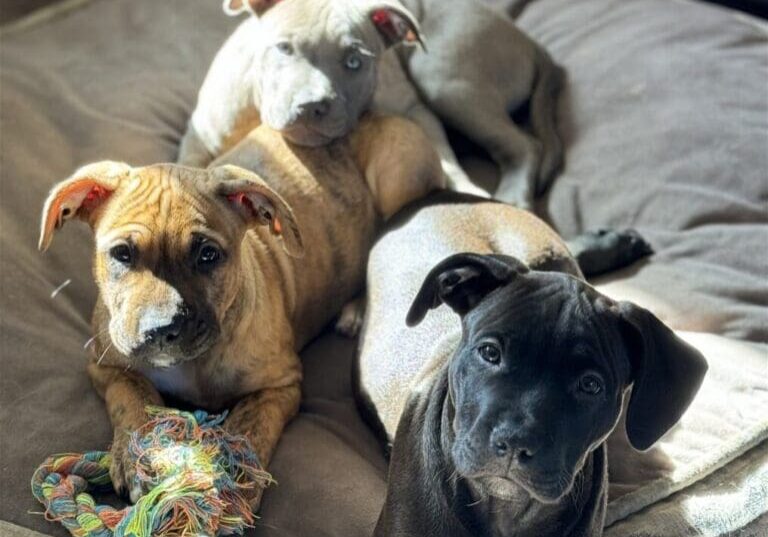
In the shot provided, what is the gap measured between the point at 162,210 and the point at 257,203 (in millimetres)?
310

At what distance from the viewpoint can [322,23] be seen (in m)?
3.44

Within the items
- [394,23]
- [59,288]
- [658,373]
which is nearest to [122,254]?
[59,288]

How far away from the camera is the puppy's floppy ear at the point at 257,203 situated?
269cm

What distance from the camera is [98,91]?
3.84 meters

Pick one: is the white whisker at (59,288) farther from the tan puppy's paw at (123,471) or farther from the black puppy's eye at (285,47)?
the black puppy's eye at (285,47)

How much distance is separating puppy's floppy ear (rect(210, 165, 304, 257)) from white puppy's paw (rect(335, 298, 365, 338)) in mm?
552

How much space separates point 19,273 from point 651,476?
1.91 metres

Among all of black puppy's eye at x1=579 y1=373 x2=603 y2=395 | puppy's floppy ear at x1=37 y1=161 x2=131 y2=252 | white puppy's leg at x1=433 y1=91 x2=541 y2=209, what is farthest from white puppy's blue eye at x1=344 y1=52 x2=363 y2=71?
black puppy's eye at x1=579 y1=373 x2=603 y2=395

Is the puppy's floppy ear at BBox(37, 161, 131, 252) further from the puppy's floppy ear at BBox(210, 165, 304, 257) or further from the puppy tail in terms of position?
the puppy tail

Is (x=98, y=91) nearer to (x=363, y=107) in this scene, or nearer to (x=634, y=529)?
(x=363, y=107)

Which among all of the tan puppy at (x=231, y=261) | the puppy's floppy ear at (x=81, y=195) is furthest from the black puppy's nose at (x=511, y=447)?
the puppy's floppy ear at (x=81, y=195)

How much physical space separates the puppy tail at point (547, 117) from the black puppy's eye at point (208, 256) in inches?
65.7

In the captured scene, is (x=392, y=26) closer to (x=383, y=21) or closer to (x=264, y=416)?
(x=383, y=21)

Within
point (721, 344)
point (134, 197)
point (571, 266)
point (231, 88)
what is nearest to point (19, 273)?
point (134, 197)
